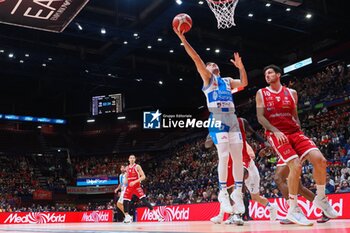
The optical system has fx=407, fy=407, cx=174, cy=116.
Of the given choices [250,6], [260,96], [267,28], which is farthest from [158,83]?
[260,96]

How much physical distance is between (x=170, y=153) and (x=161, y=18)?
15858mm

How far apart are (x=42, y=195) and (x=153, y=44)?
1669cm

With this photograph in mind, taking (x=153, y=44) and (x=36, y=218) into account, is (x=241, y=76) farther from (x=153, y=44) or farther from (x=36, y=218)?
(x=36, y=218)

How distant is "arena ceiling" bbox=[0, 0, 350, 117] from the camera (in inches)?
727

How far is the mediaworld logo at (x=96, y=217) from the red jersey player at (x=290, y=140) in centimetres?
1657

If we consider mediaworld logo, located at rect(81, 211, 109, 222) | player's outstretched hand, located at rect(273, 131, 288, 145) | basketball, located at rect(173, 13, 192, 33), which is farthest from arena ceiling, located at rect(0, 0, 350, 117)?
player's outstretched hand, located at rect(273, 131, 288, 145)

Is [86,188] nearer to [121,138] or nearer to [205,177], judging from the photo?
[121,138]

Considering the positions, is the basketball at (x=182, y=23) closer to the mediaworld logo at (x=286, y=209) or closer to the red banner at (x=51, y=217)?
the mediaworld logo at (x=286, y=209)

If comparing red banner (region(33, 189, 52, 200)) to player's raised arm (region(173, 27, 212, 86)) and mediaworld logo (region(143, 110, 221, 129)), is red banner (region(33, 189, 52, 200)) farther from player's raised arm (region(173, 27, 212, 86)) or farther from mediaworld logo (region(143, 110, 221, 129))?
player's raised arm (region(173, 27, 212, 86))

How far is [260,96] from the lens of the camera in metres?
5.28

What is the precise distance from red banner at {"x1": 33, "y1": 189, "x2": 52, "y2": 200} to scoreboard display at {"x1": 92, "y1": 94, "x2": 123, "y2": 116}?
24.3 feet

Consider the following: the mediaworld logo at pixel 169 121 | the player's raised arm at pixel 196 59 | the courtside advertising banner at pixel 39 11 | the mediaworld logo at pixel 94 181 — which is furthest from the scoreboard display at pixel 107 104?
the player's raised arm at pixel 196 59

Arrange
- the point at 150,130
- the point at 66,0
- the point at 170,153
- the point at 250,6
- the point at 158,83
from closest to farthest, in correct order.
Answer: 1. the point at 66,0
2. the point at 250,6
3. the point at 158,83
4. the point at 170,153
5. the point at 150,130

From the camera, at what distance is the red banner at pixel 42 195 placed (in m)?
30.9
